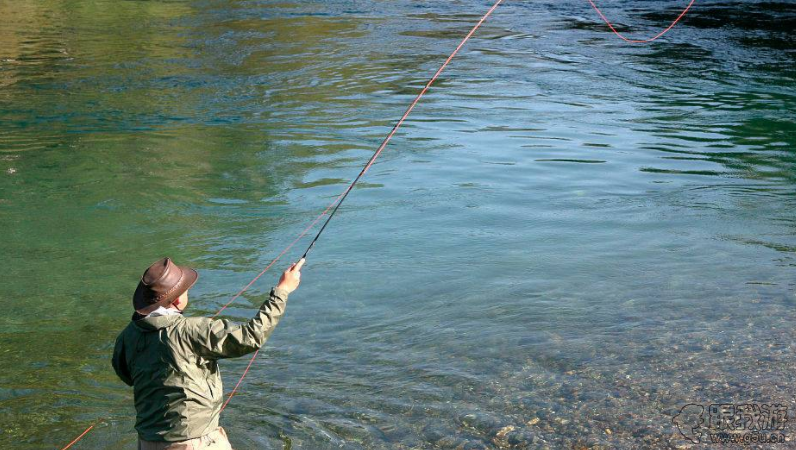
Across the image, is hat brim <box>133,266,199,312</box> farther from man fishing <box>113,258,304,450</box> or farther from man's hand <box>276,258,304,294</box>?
man's hand <box>276,258,304,294</box>

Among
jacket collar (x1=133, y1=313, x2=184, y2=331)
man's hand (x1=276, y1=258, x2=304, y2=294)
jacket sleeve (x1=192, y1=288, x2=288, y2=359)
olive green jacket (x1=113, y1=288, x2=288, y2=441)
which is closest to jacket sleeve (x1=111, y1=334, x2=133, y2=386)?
olive green jacket (x1=113, y1=288, x2=288, y2=441)

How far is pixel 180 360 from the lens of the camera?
3928 millimetres

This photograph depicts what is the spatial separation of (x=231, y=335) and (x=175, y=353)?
0.82 feet

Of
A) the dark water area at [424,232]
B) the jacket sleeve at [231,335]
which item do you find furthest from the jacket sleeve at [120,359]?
the dark water area at [424,232]

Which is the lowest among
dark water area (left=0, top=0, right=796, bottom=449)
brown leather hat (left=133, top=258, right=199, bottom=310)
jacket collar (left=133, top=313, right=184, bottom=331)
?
dark water area (left=0, top=0, right=796, bottom=449)

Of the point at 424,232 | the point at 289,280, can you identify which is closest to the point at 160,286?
the point at 289,280

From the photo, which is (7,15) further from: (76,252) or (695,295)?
(695,295)

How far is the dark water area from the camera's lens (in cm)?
604

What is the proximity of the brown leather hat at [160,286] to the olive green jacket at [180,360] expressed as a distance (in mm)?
79

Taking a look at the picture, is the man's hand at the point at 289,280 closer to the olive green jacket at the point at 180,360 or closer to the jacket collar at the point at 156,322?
the olive green jacket at the point at 180,360

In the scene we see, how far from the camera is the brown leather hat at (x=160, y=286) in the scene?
3.90 metres

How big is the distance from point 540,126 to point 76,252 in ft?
24.0

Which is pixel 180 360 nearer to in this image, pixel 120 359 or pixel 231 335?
pixel 231 335

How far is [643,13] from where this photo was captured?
2430cm
